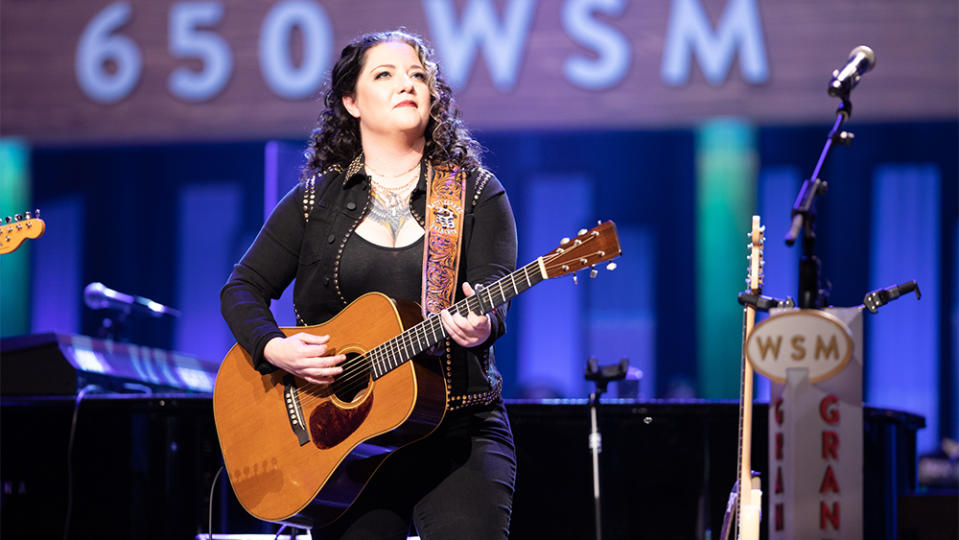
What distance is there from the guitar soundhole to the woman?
0.13ft

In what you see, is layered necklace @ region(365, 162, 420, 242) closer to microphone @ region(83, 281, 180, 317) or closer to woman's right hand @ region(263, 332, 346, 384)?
woman's right hand @ region(263, 332, 346, 384)

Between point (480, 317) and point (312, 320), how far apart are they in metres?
0.61

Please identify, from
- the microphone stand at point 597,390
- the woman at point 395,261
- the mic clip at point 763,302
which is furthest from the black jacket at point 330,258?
the microphone stand at point 597,390

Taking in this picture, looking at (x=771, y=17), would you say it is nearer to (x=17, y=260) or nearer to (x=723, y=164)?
(x=723, y=164)

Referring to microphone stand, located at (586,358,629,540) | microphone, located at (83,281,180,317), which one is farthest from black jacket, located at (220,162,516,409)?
microphone, located at (83,281,180,317)

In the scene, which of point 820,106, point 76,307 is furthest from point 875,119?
point 76,307

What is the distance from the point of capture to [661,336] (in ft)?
24.8

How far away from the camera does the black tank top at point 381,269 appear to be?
286 centimetres

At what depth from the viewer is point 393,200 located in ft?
9.82

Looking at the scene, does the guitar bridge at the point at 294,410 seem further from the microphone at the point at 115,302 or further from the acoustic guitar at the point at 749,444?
the microphone at the point at 115,302

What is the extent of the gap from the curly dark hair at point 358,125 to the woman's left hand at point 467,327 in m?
0.57

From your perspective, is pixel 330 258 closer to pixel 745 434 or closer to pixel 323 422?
pixel 323 422

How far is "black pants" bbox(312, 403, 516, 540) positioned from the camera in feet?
8.60

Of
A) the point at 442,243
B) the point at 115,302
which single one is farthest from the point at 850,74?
the point at 115,302
